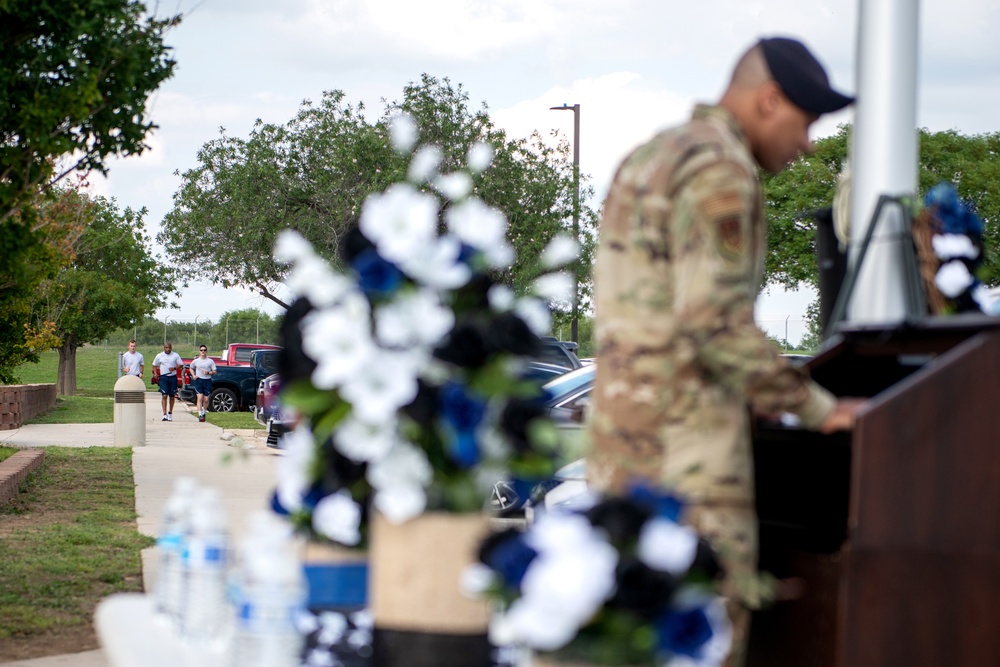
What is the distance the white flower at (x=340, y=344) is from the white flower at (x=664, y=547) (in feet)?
1.88

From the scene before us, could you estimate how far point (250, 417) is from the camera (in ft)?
104

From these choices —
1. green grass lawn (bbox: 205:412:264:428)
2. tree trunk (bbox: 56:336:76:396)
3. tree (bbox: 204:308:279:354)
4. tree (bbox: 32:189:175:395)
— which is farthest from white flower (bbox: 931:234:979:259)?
tree (bbox: 204:308:279:354)

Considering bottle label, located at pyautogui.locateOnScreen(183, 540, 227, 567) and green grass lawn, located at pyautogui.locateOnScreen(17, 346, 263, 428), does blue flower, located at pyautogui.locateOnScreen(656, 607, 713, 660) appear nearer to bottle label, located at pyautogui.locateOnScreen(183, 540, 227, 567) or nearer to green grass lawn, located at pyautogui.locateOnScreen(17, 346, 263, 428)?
bottle label, located at pyautogui.locateOnScreen(183, 540, 227, 567)

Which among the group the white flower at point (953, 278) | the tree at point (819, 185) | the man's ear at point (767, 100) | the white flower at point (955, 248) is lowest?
the white flower at point (953, 278)

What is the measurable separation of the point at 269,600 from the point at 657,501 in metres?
0.84

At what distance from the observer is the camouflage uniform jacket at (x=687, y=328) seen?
8.33ft

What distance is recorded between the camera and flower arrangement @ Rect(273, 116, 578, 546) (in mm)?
2066

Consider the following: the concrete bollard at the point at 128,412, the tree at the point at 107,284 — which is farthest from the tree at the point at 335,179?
the concrete bollard at the point at 128,412

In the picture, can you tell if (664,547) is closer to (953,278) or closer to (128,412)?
(953,278)

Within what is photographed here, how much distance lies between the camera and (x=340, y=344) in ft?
6.86

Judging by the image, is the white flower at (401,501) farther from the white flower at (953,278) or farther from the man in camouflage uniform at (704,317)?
the white flower at (953,278)

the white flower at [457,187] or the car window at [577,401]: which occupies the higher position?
the white flower at [457,187]

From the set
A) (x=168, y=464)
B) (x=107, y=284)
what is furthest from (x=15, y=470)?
(x=107, y=284)

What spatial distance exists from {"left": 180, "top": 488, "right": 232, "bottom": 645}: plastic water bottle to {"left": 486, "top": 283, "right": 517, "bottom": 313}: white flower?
932mm
